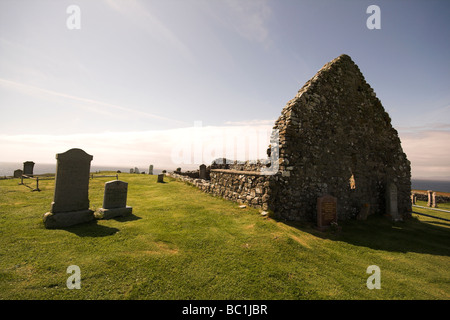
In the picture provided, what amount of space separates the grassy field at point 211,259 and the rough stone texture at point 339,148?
172 centimetres

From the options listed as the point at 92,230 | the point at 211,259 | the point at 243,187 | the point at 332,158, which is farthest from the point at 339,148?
the point at 92,230

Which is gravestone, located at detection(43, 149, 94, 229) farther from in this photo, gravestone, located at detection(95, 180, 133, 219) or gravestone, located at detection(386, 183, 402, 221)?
gravestone, located at detection(386, 183, 402, 221)

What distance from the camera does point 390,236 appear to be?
7.38 metres

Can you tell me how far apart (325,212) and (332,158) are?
3.12 m

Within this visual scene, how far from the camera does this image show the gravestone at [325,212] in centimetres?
728

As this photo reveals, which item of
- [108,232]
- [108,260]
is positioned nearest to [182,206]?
[108,232]

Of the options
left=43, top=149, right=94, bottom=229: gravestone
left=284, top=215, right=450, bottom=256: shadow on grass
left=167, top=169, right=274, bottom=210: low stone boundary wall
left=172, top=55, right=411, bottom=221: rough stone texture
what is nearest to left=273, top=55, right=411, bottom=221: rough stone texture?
left=172, top=55, right=411, bottom=221: rough stone texture

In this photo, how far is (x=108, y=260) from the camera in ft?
13.6

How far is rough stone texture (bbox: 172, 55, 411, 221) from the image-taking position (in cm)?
792

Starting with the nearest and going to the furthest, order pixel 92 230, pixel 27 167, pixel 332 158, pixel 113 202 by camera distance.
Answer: pixel 92 230 → pixel 113 202 → pixel 332 158 → pixel 27 167

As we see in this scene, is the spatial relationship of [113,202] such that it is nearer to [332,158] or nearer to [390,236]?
[332,158]

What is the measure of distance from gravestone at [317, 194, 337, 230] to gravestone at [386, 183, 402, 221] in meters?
5.37
